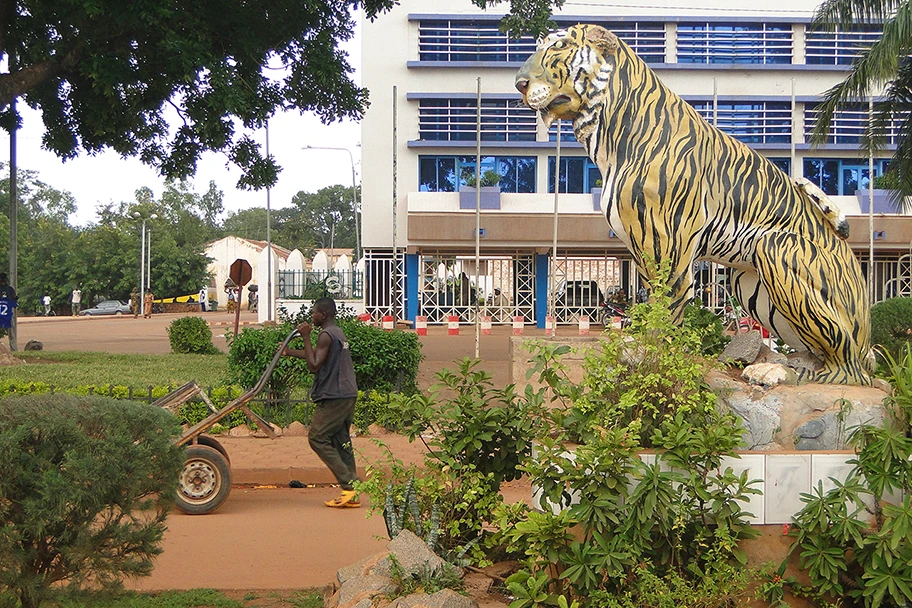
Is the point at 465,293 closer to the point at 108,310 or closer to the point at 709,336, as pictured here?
the point at 709,336

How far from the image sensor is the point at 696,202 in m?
5.10

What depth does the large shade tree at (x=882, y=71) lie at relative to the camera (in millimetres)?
14609

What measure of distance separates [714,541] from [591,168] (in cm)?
2843

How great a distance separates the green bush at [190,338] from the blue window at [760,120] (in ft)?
61.8

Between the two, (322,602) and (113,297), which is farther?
(113,297)

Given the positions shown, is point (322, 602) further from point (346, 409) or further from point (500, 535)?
point (346, 409)

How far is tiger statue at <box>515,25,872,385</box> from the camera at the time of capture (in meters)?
5.07

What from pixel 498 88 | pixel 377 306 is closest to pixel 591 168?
pixel 498 88

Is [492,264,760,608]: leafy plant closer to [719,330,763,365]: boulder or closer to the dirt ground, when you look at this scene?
[719,330,763,365]: boulder

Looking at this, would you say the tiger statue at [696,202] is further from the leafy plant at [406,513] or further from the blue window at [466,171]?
the blue window at [466,171]

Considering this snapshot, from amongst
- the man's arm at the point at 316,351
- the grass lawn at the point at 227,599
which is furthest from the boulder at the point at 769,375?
the man's arm at the point at 316,351

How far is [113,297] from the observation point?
194 ft

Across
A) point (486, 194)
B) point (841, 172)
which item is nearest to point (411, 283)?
point (486, 194)

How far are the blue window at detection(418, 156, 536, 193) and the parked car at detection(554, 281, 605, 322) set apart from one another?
3.96 m
